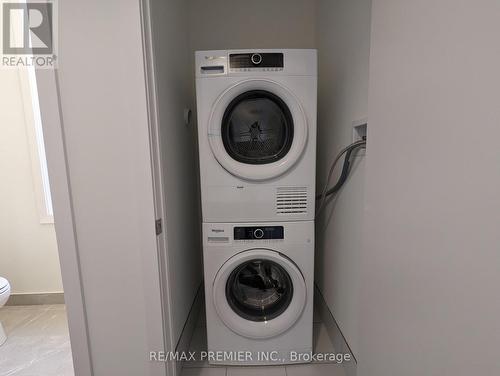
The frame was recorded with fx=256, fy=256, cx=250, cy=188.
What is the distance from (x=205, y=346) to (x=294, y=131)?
1.41 metres

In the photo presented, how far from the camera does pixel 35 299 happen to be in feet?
6.85

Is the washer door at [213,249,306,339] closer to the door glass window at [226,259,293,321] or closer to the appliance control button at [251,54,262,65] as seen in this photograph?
the door glass window at [226,259,293,321]

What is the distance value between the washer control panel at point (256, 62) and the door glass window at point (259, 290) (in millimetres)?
1013

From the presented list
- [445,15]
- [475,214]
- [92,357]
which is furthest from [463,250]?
[92,357]

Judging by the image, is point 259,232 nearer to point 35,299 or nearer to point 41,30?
point 41,30

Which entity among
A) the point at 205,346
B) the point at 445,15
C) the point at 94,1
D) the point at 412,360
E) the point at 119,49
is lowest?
the point at 205,346

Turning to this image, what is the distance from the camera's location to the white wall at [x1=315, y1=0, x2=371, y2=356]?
1154mm

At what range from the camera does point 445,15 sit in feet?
1.60

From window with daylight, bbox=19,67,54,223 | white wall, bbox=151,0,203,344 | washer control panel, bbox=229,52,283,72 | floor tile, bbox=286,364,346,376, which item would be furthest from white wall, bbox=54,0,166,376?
window with daylight, bbox=19,67,54,223

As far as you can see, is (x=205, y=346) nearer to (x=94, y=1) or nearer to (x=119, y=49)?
(x=119, y=49)

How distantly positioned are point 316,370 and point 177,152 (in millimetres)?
1436

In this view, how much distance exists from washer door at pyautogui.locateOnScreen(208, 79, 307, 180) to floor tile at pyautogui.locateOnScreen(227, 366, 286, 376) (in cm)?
108

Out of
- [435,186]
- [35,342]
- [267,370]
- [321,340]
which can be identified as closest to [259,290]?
[267,370]

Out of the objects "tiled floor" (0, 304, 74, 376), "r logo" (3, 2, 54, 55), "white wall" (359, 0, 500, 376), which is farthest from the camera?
"tiled floor" (0, 304, 74, 376)
